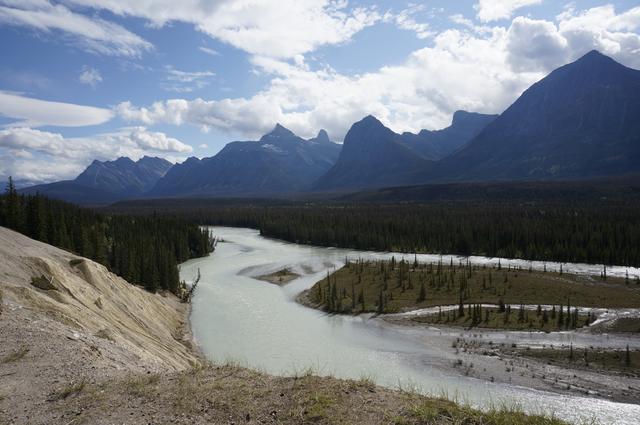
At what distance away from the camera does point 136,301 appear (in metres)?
44.6

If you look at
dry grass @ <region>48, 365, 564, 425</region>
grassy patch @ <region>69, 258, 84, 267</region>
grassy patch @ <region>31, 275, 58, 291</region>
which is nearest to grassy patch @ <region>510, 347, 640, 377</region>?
dry grass @ <region>48, 365, 564, 425</region>

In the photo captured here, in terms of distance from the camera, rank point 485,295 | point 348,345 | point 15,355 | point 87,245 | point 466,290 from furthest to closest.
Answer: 1. point 87,245
2. point 466,290
3. point 485,295
4. point 348,345
5. point 15,355

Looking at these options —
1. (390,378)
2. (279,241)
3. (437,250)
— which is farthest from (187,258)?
(390,378)

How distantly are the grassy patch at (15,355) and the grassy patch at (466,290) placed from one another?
4454cm

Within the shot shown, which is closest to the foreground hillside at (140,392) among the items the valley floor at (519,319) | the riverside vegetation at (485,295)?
the valley floor at (519,319)

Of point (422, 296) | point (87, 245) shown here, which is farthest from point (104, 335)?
point (87, 245)

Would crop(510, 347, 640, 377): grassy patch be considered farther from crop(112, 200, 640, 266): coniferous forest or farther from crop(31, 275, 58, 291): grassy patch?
crop(112, 200, 640, 266): coniferous forest

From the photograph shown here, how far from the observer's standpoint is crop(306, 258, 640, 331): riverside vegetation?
5094 centimetres

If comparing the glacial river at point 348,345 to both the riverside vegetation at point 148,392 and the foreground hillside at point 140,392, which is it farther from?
the foreground hillside at point 140,392

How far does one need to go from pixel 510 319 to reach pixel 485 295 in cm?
1087

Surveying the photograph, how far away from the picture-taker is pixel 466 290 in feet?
207

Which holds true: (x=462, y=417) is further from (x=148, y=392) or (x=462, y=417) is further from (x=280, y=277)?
(x=280, y=277)

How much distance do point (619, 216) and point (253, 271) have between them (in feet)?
351

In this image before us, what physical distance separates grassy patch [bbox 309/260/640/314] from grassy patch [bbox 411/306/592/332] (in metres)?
4.74
